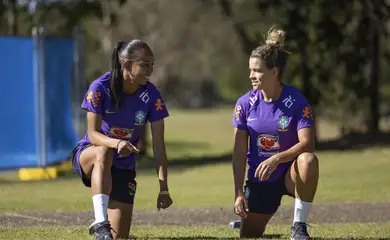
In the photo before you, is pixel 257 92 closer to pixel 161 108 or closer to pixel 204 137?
pixel 161 108

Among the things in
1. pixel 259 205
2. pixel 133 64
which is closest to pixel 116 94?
→ pixel 133 64

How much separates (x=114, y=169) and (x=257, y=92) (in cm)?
142

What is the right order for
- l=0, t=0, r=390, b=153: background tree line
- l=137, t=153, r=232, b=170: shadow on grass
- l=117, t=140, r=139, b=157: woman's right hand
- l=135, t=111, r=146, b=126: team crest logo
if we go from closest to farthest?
l=117, t=140, r=139, b=157: woman's right hand → l=135, t=111, r=146, b=126: team crest logo → l=137, t=153, r=232, b=170: shadow on grass → l=0, t=0, r=390, b=153: background tree line

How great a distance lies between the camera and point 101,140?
776 centimetres

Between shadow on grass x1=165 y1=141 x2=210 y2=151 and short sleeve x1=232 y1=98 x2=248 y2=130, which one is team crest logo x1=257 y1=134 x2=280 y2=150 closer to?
short sleeve x1=232 y1=98 x2=248 y2=130

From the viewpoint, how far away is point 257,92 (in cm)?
822

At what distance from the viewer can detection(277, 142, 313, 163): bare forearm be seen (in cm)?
789

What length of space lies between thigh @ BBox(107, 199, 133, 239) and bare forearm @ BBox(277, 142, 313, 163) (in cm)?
145

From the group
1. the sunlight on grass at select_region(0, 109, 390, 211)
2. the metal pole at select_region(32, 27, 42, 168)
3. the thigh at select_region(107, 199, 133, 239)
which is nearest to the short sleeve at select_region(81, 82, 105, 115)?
the thigh at select_region(107, 199, 133, 239)

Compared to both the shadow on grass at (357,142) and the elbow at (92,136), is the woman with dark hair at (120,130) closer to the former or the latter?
the elbow at (92,136)

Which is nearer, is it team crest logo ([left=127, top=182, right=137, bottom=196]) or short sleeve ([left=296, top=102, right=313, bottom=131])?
→ short sleeve ([left=296, top=102, right=313, bottom=131])

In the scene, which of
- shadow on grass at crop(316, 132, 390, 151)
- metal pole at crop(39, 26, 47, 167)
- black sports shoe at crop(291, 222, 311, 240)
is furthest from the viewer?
shadow on grass at crop(316, 132, 390, 151)

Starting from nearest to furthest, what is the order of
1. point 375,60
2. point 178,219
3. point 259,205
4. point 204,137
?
point 259,205, point 178,219, point 375,60, point 204,137

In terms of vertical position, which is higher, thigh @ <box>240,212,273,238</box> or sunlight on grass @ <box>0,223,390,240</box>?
thigh @ <box>240,212,273,238</box>
